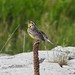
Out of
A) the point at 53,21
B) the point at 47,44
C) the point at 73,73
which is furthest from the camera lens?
the point at 53,21

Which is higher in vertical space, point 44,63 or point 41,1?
point 41,1

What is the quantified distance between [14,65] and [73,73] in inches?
30.5

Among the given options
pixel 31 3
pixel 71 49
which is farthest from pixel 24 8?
pixel 71 49

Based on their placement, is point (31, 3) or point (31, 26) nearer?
point (31, 26)

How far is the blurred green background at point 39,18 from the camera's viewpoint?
9.22 metres

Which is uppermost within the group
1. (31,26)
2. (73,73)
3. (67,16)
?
(67,16)

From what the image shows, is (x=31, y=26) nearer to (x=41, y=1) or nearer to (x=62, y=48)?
(x=62, y=48)

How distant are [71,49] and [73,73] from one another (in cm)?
131

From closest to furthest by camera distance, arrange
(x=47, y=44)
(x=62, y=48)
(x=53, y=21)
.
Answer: (x=62, y=48), (x=47, y=44), (x=53, y=21)

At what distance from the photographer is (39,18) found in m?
9.87

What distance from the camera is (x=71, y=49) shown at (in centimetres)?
742

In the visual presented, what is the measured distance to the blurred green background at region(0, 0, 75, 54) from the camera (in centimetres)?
922

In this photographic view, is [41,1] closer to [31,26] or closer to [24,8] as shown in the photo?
[24,8]

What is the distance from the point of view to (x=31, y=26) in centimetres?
632
